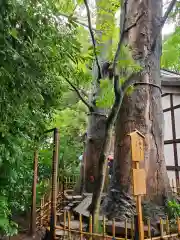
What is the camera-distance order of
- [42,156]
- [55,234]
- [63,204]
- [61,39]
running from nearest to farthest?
[61,39]
[55,234]
[63,204]
[42,156]

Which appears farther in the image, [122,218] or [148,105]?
[148,105]

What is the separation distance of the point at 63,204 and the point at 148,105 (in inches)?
149

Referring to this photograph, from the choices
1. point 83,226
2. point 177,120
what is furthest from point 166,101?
point 83,226

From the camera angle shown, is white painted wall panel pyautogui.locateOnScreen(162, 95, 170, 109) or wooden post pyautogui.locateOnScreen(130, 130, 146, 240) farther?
white painted wall panel pyautogui.locateOnScreen(162, 95, 170, 109)

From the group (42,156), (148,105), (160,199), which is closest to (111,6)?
(148,105)

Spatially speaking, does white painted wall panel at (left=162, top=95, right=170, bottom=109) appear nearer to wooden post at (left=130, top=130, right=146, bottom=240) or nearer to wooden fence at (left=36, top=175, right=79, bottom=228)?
wooden fence at (left=36, top=175, right=79, bottom=228)

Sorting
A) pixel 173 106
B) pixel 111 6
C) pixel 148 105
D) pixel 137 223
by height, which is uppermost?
pixel 111 6

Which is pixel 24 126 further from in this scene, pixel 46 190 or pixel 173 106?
pixel 173 106

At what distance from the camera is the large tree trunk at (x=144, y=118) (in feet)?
16.8

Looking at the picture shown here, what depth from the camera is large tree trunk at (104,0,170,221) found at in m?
5.11

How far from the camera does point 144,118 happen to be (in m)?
5.42

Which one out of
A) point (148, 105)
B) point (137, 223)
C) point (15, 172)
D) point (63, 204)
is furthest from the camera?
point (63, 204)

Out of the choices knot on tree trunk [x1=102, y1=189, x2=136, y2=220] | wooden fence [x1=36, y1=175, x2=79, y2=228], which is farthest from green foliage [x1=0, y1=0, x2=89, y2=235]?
wooden fence [x1=36, y1=175, x2=79, y2=228]

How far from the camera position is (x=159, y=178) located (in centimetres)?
521
